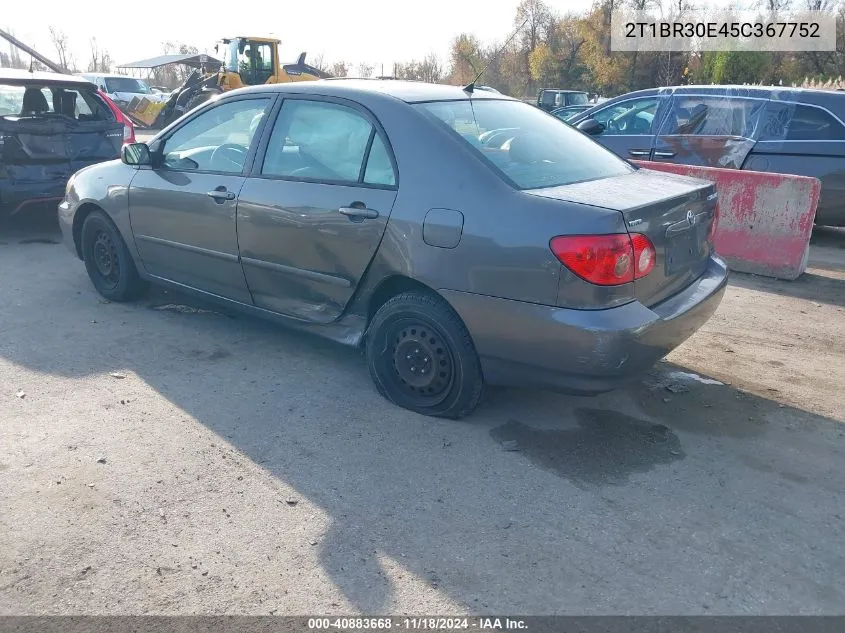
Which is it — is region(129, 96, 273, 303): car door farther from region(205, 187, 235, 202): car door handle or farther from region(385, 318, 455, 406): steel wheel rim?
region(385, 318, 455, 406): steel wheel rim

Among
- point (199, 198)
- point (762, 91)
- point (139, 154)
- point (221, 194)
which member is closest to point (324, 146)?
point (221, 194)

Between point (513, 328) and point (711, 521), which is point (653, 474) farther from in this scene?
point (513, 328)

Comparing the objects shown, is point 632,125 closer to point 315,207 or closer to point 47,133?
point 315,207

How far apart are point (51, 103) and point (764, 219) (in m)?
7.42

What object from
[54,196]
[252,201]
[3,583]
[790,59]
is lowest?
[3,583]

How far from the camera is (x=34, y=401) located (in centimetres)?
402

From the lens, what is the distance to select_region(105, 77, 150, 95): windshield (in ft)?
93.1

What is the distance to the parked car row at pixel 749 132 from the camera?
7.77 metres

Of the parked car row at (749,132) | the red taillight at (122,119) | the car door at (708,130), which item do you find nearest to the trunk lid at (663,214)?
the parked car row at (749,132)

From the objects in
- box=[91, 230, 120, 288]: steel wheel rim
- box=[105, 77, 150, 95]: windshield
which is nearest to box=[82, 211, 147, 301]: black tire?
box=[91, 230, 120, 288]: steel wheel rim

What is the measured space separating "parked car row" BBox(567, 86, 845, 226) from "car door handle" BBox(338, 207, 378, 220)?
4553mm

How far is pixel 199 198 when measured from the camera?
4621mm

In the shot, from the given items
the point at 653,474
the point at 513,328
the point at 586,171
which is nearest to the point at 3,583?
the point at 513,328

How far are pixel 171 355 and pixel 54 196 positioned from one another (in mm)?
3840
